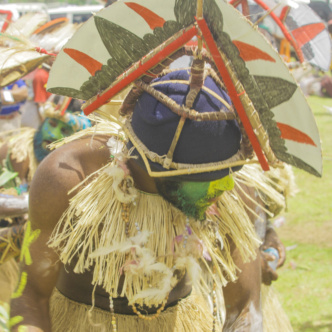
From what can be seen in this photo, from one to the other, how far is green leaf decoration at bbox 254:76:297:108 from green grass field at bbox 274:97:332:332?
6.20 feet

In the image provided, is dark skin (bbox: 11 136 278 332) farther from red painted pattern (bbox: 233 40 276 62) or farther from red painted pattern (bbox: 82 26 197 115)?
red painted pattern (bbox: 233 40 276 62)

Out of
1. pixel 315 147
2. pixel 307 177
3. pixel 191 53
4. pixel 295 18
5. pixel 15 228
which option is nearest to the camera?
pixel 315 147

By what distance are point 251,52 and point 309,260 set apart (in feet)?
12.7

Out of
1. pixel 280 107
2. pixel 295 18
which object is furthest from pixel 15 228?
pixel 295 18

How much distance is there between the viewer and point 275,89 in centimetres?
132

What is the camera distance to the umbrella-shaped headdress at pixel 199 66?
1.28 m

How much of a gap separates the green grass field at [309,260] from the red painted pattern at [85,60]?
2.02 m

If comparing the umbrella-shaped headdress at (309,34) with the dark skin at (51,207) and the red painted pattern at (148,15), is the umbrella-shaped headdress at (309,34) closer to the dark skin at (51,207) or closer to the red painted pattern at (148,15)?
the dark skin at (51,207)

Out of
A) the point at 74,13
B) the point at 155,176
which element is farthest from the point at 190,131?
the point at 74,13

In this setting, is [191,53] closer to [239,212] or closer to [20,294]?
[239,212]

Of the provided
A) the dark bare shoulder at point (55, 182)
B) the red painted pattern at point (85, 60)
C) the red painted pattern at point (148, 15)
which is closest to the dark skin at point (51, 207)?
the dark bare shoulder at point (55, 182)

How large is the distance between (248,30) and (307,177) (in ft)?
20.5

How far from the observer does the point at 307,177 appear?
7172mm

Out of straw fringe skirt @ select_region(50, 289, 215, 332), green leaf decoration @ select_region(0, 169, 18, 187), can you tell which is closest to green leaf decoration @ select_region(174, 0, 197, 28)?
straw fringe skirt @ select_region(50, 289, 215, 332)
